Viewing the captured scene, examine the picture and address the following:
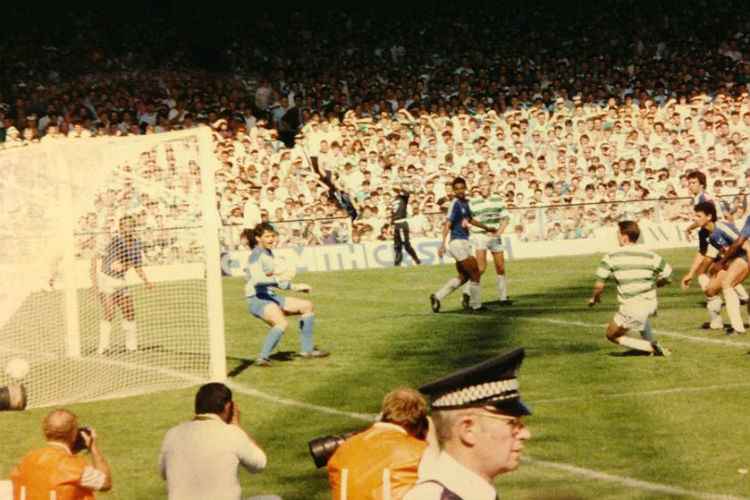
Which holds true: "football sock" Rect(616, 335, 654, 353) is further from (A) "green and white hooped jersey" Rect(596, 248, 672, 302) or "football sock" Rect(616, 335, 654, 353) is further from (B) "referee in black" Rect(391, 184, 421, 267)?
(B) "referee in black" Rect(391, 184, 421, 267)

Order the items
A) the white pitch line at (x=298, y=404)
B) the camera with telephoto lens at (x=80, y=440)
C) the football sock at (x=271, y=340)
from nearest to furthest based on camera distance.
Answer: the camera with telephoto lens at (x=80, y=440)
the white pitch line at (x=298, y=404)
the football sock at (x=271, y=340)

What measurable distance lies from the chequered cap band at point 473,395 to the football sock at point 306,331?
14618mm

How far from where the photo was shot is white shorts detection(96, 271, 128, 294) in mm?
20641

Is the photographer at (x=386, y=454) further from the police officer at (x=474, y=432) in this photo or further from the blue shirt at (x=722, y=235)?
the blue shirt at (x=722, y=235)

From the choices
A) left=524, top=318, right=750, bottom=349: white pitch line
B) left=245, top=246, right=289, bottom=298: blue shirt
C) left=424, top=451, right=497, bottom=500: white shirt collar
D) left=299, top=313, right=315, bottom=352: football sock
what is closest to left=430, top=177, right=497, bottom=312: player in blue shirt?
left=524, top=318, right=750, bottom=349: white pitch line

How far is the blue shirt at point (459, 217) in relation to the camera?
951 inches

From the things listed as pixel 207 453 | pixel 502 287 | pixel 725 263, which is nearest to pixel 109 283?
pixel 502 287

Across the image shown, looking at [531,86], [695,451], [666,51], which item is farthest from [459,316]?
[666,51]

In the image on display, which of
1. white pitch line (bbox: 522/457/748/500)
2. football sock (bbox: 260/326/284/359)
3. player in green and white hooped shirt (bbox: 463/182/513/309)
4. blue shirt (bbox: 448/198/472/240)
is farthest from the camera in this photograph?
player in green and white hooped shirt (bbox: 463/182/513/309)

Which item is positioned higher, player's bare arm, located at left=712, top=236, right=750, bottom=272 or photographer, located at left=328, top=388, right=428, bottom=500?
player's bare arm, located at left=712, top=236, right=750, bottom=272

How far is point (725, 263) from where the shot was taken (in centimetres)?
1973

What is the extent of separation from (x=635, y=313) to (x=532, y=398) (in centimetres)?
269

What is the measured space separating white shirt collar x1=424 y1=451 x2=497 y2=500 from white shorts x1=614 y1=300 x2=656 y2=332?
13.7 meters

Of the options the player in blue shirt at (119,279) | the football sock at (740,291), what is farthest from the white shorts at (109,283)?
the football sock at (740,291)
